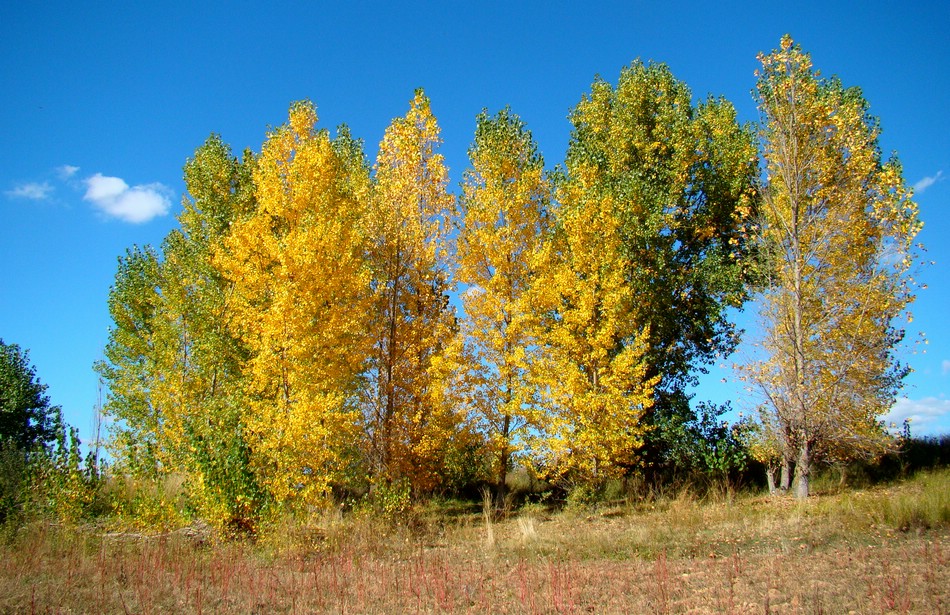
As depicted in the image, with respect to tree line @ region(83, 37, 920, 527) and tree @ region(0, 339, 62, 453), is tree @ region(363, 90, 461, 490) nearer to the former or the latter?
tree line @ region(83, 37, 920, 527)

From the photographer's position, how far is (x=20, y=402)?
87.0ft

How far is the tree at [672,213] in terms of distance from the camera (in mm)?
17109

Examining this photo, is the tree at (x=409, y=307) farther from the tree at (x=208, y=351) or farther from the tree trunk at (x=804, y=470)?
the tree trunk at (x=804, y=470)

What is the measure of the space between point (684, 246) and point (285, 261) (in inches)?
483

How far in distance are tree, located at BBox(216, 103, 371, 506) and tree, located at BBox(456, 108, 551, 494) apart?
287 cm

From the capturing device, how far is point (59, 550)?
31.9ft

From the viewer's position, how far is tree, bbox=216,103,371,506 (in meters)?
12.0

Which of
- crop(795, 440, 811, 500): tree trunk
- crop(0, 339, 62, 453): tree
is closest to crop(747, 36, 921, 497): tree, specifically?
crop(795, 440, 811, 500): tree trunk

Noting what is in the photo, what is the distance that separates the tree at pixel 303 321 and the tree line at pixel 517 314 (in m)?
0.06

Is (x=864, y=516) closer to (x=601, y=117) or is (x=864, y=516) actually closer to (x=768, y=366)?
(x=768, y=366)

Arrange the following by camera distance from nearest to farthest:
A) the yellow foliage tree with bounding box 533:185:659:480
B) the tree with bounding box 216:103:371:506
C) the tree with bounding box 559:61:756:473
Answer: the tree with bounding box 216:103:371:506 < the yellow foliage tree with bounding box 533:185:659:480 < the tree with bounding box 559:61:756:473

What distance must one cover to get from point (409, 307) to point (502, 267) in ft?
8.92

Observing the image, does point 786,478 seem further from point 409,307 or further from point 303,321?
point 303,321

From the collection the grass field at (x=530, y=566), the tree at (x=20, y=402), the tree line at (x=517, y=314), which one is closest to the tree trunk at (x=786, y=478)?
the tree line at (x=517, y=314)
